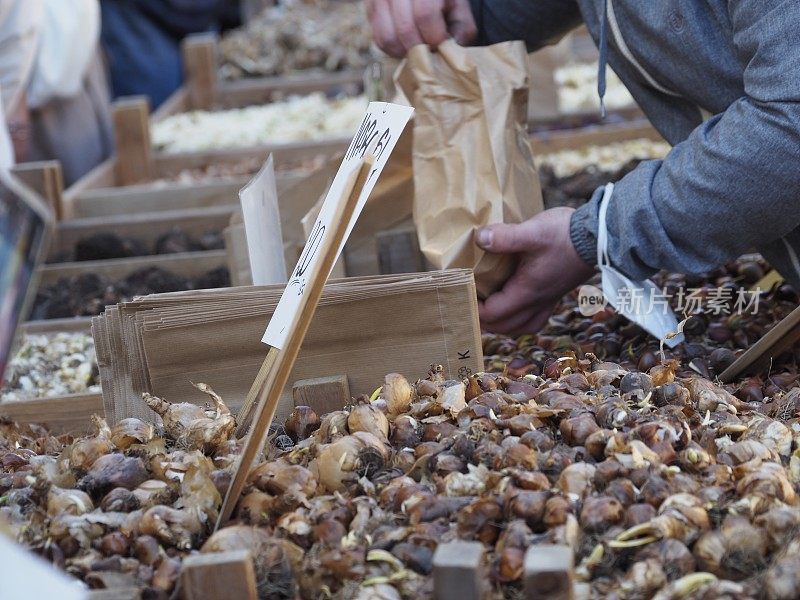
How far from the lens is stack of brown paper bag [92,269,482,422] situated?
1455 millimetres

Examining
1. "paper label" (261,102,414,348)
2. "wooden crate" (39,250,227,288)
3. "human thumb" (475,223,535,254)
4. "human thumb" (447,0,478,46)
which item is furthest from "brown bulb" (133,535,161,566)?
"wooden crate" (39,250,227,288)

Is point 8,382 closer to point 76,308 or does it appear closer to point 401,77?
point 76,308

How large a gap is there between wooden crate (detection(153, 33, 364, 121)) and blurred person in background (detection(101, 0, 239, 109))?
86 cm

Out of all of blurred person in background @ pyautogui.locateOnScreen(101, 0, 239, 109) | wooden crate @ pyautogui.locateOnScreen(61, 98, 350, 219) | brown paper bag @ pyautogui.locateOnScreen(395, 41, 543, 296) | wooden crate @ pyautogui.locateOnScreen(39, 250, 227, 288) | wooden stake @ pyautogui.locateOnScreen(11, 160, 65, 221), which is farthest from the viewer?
blurred person in background @ pyautogui.locateOnScreen(101, 0, 239, 109)

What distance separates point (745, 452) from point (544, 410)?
0.75 feet

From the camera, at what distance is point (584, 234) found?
1758 millimetres

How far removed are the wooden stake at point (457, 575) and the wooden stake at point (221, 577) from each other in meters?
0.17

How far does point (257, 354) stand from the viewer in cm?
148

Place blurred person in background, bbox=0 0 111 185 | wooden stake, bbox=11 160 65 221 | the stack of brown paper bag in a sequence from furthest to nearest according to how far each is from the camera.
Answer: blurred person in background, bbox=0 0 111 185
wooden stake, bbox=11 160 65 221
the stack of brown paper bag

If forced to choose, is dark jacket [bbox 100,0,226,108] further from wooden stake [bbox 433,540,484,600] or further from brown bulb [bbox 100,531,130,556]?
wooden stake [bbox 433,540,484,600]

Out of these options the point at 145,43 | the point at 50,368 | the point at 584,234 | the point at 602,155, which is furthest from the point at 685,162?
the point at 145,43

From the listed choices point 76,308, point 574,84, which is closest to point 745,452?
point 76,308

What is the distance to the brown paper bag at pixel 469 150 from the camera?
1.85 metres

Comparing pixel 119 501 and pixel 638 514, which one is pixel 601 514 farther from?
pixel 119 501
